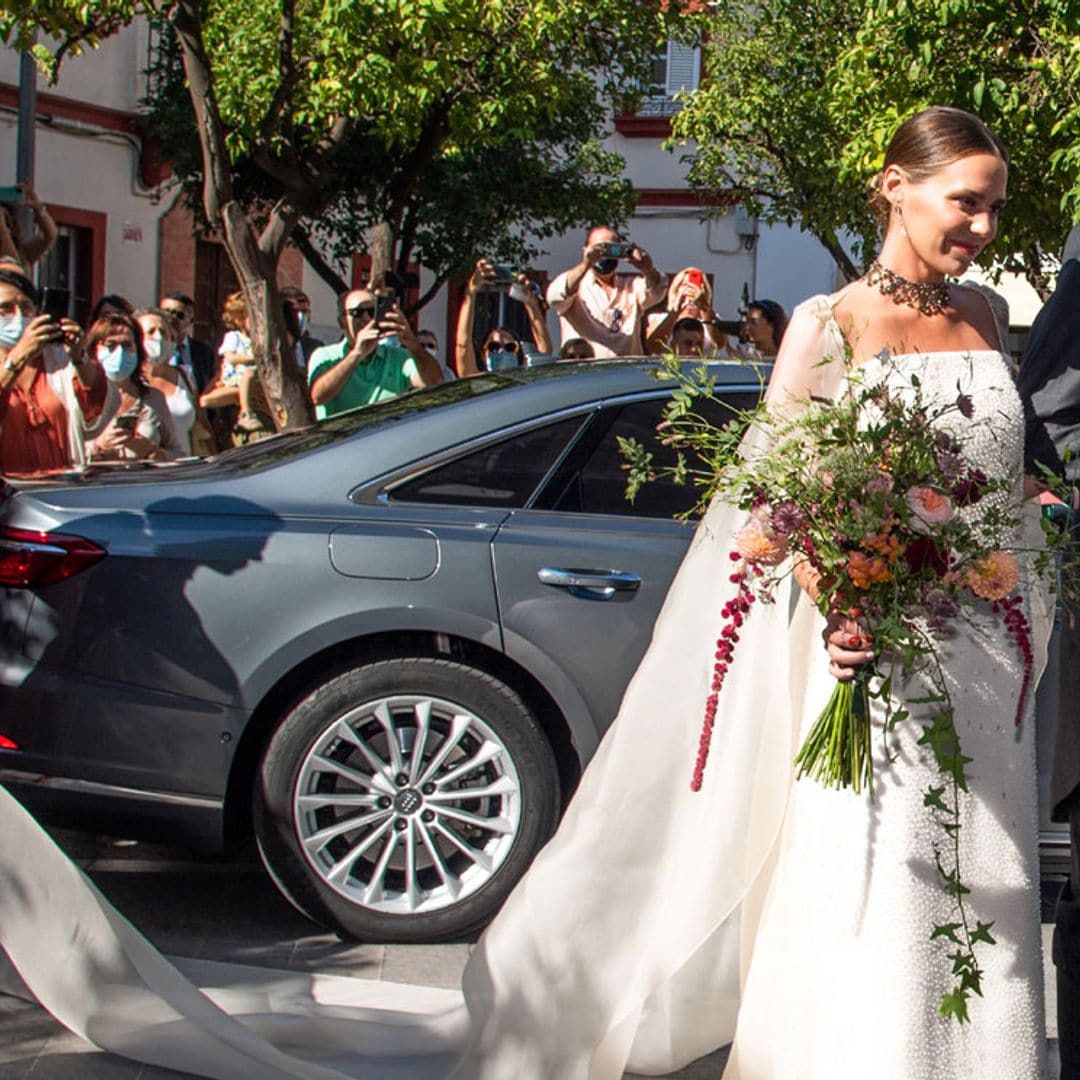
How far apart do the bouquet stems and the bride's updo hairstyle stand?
37.9 inches

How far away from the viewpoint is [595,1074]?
4.01 metres

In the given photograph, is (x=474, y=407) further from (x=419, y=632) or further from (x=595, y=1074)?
(x=595, y=1074)

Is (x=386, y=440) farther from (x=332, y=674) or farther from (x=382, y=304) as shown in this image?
(x=382, y=304)

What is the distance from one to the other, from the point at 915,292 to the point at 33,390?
4.97m

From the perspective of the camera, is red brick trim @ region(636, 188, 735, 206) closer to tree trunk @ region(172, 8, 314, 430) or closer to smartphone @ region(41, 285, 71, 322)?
tree trunk @ region(172, 8, 314, 430)

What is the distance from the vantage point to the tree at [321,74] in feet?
38.2

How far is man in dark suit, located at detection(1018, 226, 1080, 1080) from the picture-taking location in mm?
3463

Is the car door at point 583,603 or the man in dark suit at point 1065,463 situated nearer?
the man in dark suit at point 1065,463

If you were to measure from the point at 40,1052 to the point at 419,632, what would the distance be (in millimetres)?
1486

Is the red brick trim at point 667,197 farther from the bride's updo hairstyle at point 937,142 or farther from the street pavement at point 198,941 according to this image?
the bride's updo hairstyle at point 937,142

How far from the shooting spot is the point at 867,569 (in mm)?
3162

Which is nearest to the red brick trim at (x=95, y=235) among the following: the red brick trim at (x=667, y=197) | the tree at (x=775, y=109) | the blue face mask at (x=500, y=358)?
the tree at (x=775, y=109)

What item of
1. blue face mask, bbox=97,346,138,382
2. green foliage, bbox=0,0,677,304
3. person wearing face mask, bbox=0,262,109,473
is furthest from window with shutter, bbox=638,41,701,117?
person wearing face mask, bbox=0,262,109,473

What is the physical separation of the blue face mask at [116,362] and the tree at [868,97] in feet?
→ 17.4
